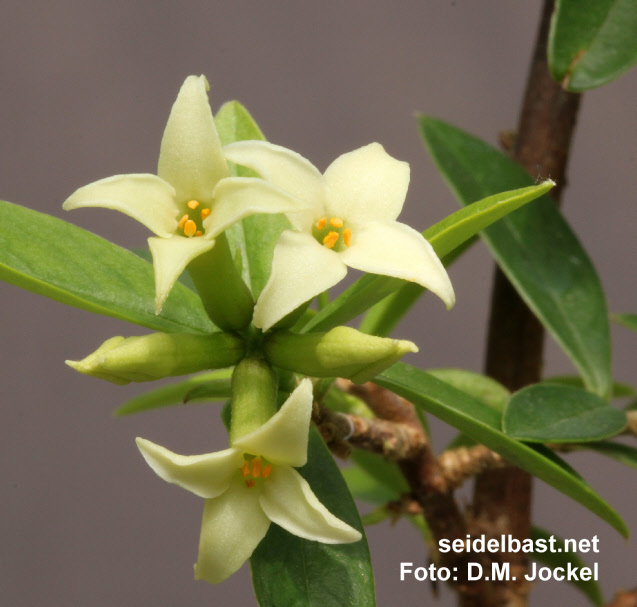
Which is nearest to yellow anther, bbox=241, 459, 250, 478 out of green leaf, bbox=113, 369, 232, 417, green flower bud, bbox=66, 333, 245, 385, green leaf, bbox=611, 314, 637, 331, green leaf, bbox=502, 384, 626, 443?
green flower bud, bbox=66, 333, 245, 385

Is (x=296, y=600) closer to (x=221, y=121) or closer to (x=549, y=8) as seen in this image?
(x=221, y=121)

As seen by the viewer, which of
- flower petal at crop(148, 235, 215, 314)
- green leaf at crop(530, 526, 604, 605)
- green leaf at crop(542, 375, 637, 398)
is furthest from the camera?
green leaf at crop(542, 375, 637, 398)

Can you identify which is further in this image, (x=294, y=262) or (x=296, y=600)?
(x=296, y=600)

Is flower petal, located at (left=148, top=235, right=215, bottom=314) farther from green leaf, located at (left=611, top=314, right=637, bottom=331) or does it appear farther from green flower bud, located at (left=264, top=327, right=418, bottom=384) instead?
green leaf, located at (left=611, top=314, right=637, bottom=331)

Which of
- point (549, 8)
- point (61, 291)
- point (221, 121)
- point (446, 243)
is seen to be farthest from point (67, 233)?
point (549, 8)

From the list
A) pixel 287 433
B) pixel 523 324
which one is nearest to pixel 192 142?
pixel 287 433
